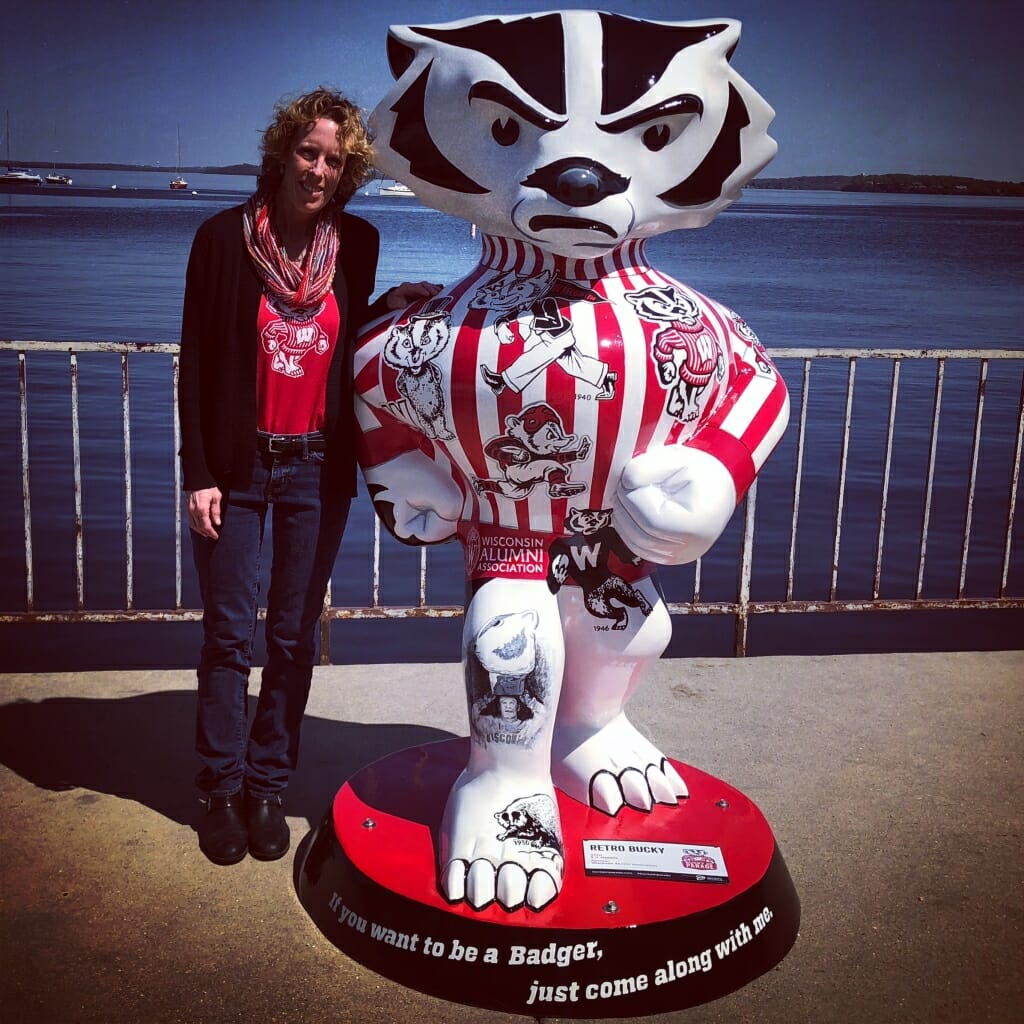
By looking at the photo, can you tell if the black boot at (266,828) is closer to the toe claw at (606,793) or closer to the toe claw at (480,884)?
the toe claw at (480,884)

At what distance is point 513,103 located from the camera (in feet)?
7.37

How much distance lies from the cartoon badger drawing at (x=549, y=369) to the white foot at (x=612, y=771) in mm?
234

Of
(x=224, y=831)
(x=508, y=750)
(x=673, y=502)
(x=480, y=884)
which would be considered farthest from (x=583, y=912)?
(x=224, y=831)

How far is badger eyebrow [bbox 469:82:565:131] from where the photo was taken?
7.36ft

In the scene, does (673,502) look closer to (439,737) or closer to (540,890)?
(540,890)

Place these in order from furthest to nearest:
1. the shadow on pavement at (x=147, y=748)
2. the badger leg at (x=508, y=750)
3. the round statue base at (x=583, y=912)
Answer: the shadow on pavement at (x=147, y=748), the badger leg at (x=508, y=750), the round statue base at (x=583, y=912)

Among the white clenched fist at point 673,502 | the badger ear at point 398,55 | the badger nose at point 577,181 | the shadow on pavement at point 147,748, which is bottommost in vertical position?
the shadow on pavement at point 147,748

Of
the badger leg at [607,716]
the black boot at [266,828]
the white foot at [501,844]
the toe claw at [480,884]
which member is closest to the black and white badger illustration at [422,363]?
the badger leg at [607,716]

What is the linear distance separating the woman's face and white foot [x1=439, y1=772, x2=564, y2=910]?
4.25 ft

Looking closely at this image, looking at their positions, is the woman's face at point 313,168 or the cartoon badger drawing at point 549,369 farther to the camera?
the woman's face at point 313,168

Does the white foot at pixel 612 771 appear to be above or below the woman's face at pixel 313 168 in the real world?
below

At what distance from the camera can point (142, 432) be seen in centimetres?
980

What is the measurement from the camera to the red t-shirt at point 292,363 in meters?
2.67

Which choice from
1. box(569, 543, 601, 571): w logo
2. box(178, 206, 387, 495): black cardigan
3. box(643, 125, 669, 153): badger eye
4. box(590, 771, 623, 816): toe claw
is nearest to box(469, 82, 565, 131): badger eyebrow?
box(643, 125, 669, 153): badger eye
